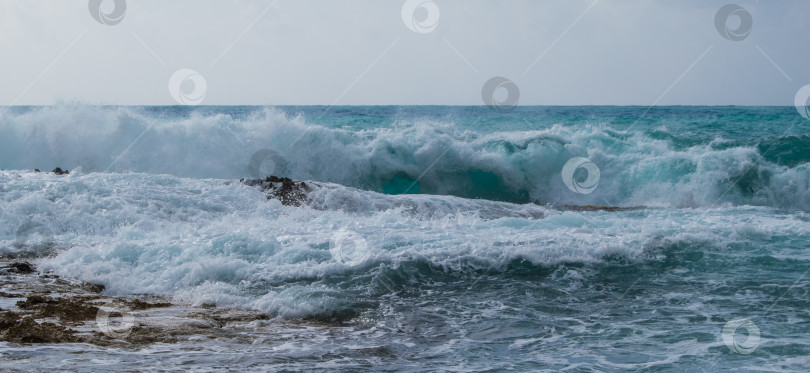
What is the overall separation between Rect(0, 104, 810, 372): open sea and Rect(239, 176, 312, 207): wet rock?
0.32 meters

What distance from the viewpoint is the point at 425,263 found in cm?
855

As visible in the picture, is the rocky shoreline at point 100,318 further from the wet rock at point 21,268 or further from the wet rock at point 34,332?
the wet rock at point 21,268

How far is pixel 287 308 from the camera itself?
6.82 metres

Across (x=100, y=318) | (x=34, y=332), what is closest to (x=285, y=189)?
(x=100, y=318)

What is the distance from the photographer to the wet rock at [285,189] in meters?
13.2

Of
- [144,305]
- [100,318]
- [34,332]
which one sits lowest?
[34,332]

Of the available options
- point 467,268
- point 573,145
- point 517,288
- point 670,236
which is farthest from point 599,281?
point 573,145

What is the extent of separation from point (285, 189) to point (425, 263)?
5888mm

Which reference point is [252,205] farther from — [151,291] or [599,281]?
[599,281]

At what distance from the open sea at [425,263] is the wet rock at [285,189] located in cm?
32

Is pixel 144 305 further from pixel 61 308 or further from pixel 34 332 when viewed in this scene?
pixel 34 332

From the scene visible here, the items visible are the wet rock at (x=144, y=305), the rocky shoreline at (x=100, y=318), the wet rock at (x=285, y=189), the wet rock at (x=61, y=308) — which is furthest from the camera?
the wet rock at (x=285, y=189)

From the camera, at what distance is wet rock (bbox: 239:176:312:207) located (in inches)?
521

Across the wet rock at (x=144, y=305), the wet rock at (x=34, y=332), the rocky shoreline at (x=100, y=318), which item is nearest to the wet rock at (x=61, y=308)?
the rocky shoreline at (x=100, y=318)
